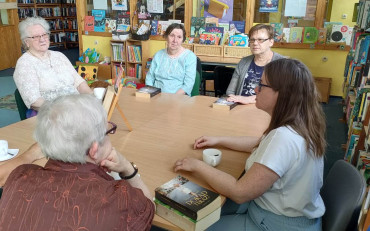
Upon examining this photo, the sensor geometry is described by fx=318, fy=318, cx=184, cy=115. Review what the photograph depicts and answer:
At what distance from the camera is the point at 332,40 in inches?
200

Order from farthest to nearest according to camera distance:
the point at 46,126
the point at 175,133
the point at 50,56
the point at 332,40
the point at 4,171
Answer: the point at 332,40, the point at 50,56, the point at 175,133, the point at 4,171, the point at 46,126

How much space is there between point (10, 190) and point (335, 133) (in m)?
3.94

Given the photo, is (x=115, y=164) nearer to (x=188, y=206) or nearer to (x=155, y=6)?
(x=188, y=206)

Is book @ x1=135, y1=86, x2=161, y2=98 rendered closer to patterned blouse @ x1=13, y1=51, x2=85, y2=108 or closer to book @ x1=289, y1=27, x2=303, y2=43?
patterned blouse @ x1=13, y1=51, x2=85, y2=108

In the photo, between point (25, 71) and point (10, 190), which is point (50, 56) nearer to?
A: point (25, 71)

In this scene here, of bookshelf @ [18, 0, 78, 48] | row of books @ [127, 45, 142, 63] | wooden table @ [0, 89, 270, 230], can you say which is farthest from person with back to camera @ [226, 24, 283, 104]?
bookshelf @ [18, 0, 78, 48]

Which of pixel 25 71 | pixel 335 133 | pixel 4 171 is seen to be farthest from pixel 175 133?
pixel 335 133

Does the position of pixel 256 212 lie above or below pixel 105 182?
below

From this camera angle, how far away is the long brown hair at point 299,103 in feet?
4.42

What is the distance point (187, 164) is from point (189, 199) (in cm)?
31

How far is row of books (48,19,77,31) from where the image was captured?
31.8ft

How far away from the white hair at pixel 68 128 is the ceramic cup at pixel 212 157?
704mm

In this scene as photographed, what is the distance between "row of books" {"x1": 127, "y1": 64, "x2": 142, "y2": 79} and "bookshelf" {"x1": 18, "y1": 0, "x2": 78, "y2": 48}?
483 cm

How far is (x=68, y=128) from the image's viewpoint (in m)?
1.00
